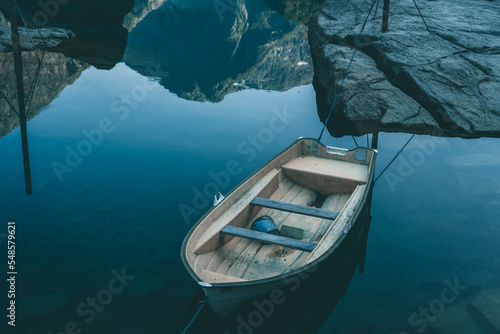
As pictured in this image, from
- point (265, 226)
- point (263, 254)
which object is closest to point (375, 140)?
point (265, 226)

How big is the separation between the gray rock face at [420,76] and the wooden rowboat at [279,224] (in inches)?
213

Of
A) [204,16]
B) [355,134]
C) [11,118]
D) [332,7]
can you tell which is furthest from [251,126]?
[204,16]

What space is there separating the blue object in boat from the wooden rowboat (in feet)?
0.88

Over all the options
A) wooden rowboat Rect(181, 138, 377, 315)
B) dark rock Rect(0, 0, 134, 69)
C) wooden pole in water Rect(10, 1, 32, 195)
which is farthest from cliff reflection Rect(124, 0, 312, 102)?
wooden rowboat Rect(181, 138, 377, 315)

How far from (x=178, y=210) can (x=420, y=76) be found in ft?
37.9

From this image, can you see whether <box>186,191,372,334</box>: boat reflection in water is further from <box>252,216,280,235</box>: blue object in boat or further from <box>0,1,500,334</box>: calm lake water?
<box>252,216,280,235</box>: blue object in boat

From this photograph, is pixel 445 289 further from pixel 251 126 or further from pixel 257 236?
pixel 251 126

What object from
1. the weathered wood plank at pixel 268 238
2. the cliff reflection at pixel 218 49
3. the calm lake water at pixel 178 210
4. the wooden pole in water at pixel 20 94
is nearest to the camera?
the calm lake water at pixel 178 210

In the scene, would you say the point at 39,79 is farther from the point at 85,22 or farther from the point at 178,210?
the point at 178,210

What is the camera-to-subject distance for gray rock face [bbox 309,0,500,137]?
53.9 ft

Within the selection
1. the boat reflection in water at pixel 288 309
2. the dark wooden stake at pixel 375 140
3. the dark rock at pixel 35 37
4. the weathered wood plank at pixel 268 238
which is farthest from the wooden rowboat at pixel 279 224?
the dark rock at pixel 35 37

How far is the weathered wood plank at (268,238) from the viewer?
26.2 ft

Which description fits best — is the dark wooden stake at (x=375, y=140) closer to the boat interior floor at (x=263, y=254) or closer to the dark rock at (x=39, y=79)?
the boat interior floor at (x=263, y=254)

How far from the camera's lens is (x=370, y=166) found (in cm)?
1102
